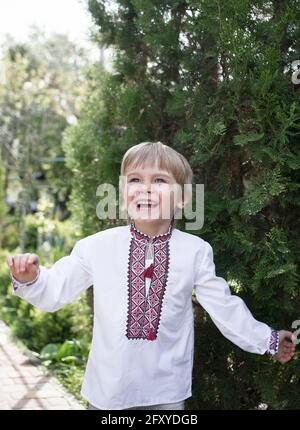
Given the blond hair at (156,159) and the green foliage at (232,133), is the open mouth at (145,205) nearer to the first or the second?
the blond hair at (156,159)

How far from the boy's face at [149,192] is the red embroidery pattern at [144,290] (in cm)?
12

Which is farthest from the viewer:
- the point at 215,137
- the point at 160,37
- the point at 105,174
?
the point at 105,174

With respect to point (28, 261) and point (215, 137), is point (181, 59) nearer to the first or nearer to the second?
point (215, 137)

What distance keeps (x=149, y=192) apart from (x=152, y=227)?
169mm

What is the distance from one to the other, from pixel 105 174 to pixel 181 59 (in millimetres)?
948

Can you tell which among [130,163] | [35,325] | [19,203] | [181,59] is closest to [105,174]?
[181,59]

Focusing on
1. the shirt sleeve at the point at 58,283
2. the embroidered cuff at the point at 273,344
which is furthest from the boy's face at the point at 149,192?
the embroidered cuff at the point at 273,344

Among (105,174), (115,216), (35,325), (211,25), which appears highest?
(211,25)

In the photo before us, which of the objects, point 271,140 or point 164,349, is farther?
point 271,140

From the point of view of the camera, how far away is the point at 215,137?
2797 mm

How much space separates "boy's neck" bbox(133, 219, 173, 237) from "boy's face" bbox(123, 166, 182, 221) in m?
0.04

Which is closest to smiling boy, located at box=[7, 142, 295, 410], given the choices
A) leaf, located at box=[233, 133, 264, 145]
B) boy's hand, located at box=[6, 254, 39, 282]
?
boy's hand, located at box=[6, 254, 39, 282]

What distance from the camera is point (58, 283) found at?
93.0 inches

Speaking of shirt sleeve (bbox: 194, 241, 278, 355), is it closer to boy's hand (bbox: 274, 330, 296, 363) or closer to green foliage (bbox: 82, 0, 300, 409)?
boy's hand (bbox: 274, 330, 296, 363)
